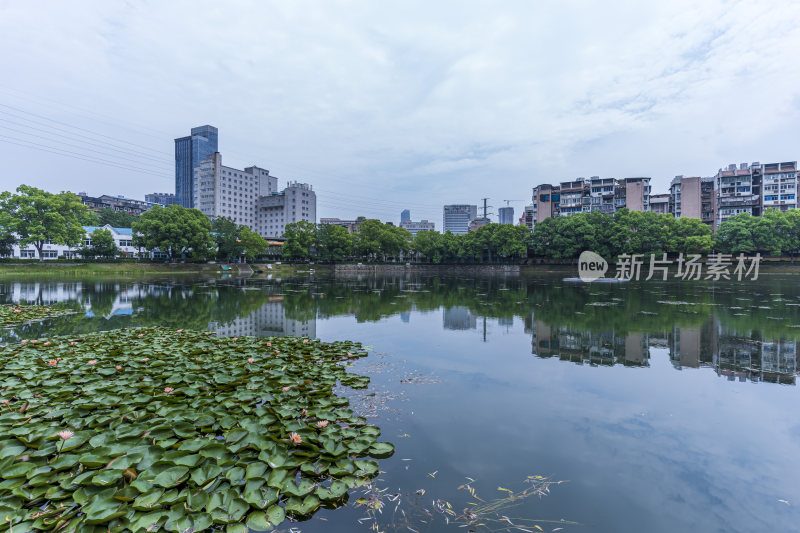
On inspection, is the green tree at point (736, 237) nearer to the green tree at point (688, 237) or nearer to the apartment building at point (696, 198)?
the green tree at point (688, 237)

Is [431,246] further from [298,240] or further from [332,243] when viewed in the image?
[298,240]

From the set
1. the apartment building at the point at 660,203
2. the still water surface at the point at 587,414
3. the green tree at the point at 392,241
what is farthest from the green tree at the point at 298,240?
the apartment building at the point at 660,203

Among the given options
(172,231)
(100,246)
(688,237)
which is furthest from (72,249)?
(688,237)

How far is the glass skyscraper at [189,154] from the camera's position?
5669 inches

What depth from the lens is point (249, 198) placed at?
106438mm

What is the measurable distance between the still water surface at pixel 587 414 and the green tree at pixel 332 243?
160ft

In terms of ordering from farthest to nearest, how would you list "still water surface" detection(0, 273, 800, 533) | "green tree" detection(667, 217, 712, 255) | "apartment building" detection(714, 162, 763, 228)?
"apartment building" detection(714, 162, 763, 228)
"green tree" detection(667, 217, 712, 255)
"still water surface" detection(0, 273, 800, 533)

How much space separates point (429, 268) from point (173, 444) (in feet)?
211

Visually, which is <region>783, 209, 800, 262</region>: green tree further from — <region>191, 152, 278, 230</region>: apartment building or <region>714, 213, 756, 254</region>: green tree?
<region>191, 152, 278, 230</region>: apartment building

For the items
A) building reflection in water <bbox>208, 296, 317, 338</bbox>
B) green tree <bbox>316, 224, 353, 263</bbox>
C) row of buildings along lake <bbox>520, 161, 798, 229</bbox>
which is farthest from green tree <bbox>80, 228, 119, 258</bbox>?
row of buildings along lake <bbox>520, 161, 798, 229</bbox>

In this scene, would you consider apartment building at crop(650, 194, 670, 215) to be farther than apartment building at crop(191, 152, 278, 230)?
No

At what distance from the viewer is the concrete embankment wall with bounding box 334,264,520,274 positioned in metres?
58.3

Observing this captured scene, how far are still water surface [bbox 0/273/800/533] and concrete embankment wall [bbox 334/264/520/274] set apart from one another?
153 ft

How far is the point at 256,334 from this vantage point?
9.55 m
